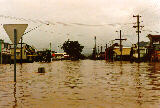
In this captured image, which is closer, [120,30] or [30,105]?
[30,105]

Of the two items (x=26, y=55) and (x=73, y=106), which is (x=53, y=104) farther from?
(x=26, y=55)

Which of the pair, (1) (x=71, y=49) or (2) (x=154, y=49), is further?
(1) (x=71, y=49)

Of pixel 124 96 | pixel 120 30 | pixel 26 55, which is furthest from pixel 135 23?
pixel 124 96

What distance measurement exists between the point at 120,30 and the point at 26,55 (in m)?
29.3

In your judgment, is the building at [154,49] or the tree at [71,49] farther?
the tree at [71,49]

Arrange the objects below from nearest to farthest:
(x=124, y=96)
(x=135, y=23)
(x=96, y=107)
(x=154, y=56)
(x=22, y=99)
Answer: (x=96, y=107) < (x=22, y=99) < (x=124, y=96) < (x=135, y=23) < (x=154, y=56)

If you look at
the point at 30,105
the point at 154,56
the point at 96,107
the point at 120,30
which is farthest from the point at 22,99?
the point at 120,30

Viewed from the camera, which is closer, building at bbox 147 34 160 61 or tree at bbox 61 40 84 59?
building at bbox 147 34 160 61

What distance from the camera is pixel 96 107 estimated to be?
312 inches

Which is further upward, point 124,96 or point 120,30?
point 120,30

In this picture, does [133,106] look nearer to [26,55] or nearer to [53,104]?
[53,104]

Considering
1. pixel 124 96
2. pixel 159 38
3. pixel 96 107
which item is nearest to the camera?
pixel 96 107

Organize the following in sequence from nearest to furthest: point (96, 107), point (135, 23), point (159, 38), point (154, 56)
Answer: point (96, 107)
point (135, 23)
point (154, 56)
point (159, 38)

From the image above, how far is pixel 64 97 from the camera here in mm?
9852
